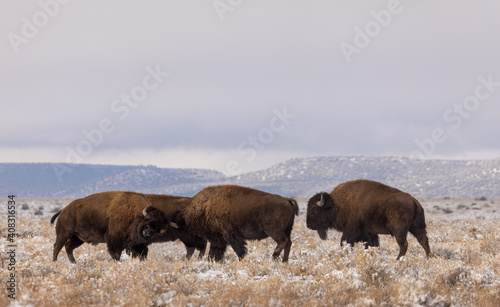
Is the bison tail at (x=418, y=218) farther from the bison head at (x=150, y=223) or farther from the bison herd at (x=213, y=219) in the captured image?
the bison head at (x=150, y=223)

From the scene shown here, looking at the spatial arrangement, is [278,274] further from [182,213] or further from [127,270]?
[182,213]

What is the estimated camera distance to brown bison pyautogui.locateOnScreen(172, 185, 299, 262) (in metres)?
11.9

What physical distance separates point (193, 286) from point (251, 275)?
4.95ft

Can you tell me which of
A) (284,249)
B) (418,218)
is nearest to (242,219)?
(284,249)

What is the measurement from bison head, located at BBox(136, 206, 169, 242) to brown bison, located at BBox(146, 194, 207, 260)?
0.49 meters

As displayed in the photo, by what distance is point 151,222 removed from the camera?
38.9ft

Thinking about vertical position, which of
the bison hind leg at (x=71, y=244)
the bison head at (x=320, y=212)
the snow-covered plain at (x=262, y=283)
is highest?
the bison head at (x=320, y=212)

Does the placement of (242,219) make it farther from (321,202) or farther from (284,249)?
(321,202)

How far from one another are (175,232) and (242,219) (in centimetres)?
178

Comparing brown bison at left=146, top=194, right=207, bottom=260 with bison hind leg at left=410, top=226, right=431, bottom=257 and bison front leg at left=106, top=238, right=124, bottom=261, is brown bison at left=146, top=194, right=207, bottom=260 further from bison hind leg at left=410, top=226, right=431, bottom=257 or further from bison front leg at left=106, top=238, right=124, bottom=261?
bison hind leg at left=410, top=226, right=431, bottom=257

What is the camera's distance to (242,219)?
Result: 39.4 ft

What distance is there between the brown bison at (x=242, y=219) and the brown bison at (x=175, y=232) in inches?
16.4

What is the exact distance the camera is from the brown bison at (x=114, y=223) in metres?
11.9

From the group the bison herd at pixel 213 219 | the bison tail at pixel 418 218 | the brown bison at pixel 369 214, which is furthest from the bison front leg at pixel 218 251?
the bison tail at pixel 418 218
